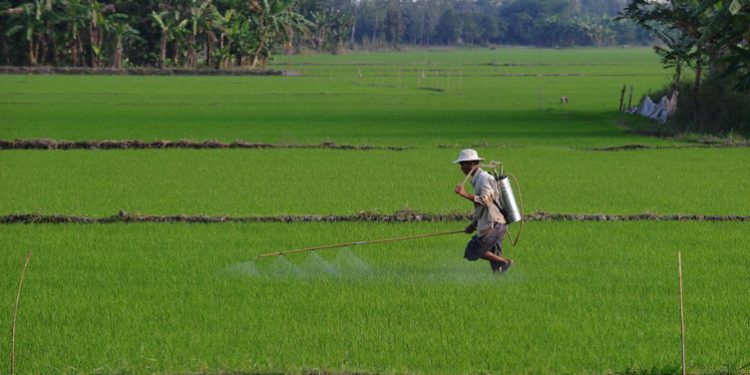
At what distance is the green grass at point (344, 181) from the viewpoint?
46.1 feet

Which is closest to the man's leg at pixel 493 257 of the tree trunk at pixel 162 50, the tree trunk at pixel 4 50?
the tree trunk at pixel 162 50

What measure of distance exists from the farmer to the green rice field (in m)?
0.24

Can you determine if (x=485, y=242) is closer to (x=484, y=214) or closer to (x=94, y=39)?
(x=484, y=214)

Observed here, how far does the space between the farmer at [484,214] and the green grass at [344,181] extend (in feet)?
12.8

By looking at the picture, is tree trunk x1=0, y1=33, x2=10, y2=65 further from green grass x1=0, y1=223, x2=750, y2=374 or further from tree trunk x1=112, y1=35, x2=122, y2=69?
green grass x1=0, y1=223, x2=750, y2=374

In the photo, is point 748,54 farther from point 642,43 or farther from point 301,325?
point 642,43

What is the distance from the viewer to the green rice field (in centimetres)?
725

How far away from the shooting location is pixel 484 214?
9.14 meters

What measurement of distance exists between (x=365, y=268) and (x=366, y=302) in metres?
1.38

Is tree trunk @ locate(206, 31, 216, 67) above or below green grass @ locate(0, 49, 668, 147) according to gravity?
below

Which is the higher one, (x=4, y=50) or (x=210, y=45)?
(x=210, y=45)

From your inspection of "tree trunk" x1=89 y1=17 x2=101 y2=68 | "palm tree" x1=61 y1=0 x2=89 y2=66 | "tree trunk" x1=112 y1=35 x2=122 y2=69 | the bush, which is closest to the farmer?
the bush

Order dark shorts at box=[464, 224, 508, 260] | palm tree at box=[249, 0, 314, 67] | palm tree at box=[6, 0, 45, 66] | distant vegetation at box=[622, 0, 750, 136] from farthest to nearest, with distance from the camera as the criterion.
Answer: palm tree at box=[249, 0, 314, 67] → palm tree at box=[6, 0, 45, 66] → distant vegetation at box=[622, 0, 750, 136] → dark shorts at box=[464, 224, 508, 260]

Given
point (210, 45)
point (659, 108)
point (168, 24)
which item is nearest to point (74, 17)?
point (168, 24)
